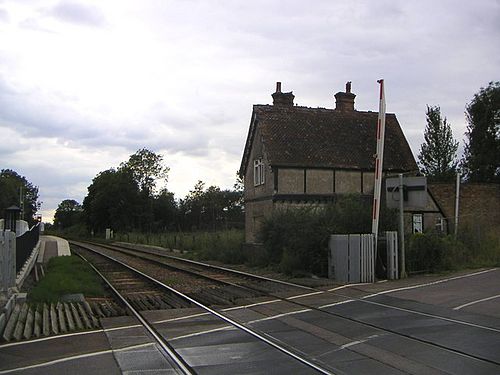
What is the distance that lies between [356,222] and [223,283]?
512 cm

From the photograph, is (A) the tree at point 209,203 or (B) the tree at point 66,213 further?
(B) the tree at point 66,213

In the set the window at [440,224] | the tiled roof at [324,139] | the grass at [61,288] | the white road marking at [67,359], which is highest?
the tiled roof at [324,139]

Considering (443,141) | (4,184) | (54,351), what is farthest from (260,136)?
(4,184)

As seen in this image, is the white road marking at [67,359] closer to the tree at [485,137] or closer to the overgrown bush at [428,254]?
the overgrown bush at [428,254]

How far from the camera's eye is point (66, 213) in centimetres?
16175

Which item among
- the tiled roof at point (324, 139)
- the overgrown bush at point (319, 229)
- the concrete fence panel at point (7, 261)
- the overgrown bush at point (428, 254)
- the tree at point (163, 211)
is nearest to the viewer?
the concrete fence panel at point (7, 261)

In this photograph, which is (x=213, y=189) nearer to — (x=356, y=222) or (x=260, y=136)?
(x=260, y=136)

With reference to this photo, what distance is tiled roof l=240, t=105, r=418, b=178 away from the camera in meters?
31.8

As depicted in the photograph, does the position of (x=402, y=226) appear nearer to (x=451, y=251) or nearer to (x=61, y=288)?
(x=451, y=251)

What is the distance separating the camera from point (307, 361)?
7.35m

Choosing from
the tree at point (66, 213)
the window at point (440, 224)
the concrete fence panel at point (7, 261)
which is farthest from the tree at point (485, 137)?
the tree at point (66, 213)

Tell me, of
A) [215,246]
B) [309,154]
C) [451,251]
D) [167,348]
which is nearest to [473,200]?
[309,154]

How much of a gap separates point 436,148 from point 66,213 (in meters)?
127

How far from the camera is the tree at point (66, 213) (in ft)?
516
